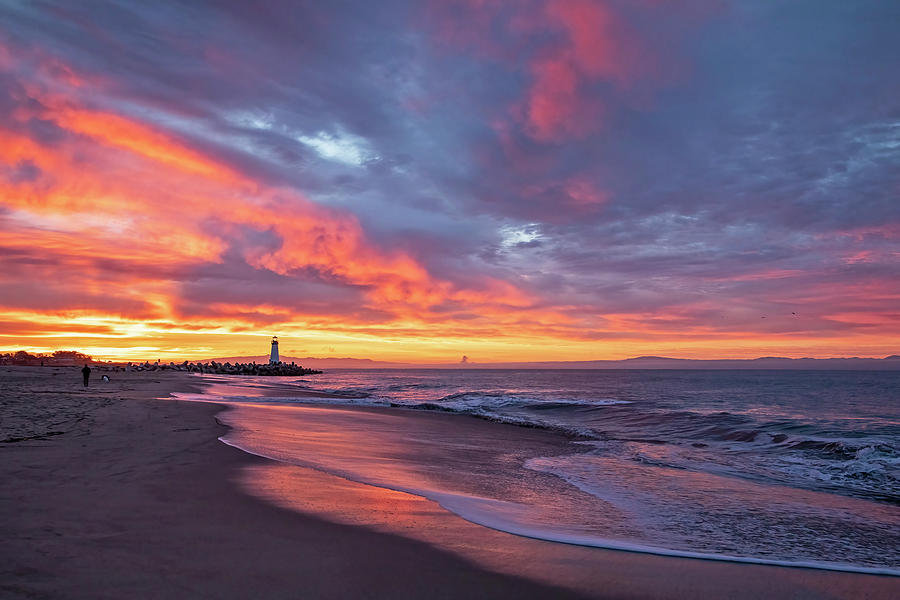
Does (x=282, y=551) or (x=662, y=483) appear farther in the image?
(x=662, y=483)

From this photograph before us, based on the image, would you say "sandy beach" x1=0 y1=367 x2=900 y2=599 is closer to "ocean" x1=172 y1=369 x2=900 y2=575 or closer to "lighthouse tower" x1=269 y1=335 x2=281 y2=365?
"ocean" x1=172 y1=369 x2=900 y2=575

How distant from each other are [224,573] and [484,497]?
15.2 feet

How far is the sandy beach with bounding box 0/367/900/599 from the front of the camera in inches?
157

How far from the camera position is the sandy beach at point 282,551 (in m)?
3.99

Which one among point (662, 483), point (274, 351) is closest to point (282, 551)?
point (662, 483)

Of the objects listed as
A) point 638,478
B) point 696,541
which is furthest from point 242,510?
point 638,478

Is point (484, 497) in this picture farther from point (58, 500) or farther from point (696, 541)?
point (58, 500)

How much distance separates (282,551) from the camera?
4723mm

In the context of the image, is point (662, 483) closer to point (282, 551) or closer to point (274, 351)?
point (282, 551)

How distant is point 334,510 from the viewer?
6.33 meters

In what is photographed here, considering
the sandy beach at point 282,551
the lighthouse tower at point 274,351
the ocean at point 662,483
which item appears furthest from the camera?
the lighthouse tower at point 274,351

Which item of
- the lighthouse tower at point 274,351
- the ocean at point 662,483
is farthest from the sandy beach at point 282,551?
the lighthouse tower at point 274,351

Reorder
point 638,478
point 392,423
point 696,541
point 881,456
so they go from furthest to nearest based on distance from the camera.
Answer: point 392,423 → point 881,456 → point 638,478 → point 696,541

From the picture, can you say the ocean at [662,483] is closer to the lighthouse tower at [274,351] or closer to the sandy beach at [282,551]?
the sandy beach at [282,551]
